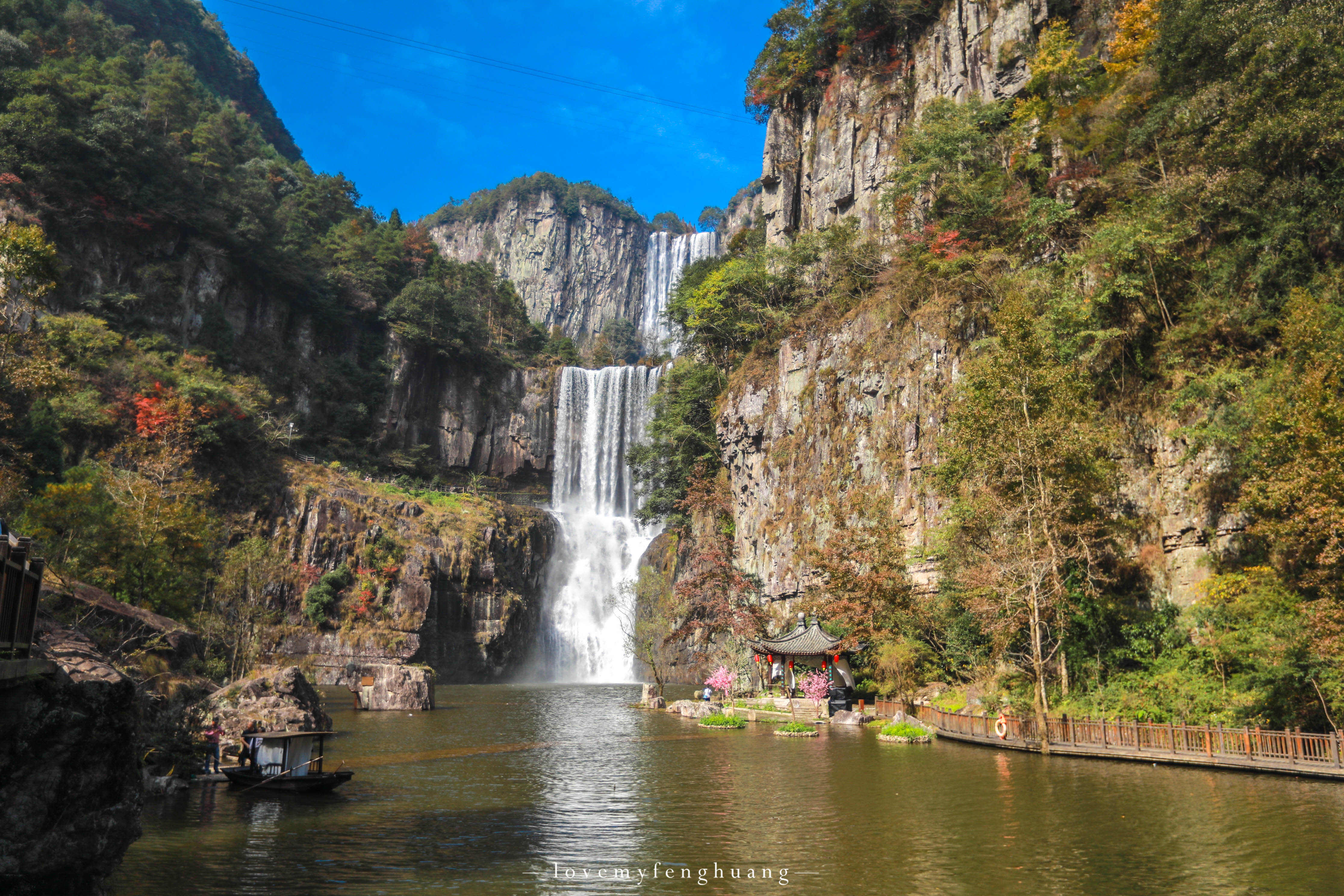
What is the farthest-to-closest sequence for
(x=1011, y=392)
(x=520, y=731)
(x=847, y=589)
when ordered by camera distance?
(x=847, y=589), (x=520, y=731), (x=1011, y=392)

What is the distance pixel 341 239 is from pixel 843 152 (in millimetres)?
43546

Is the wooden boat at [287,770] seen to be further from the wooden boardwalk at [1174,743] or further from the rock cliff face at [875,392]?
the rock cliff face at [875,392]

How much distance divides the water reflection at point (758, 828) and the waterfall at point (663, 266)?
87.5 m

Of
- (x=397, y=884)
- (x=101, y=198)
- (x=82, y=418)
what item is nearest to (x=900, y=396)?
(x=397, y=884)

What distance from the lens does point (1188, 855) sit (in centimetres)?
1070

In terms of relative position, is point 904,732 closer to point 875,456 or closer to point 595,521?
point 875,456

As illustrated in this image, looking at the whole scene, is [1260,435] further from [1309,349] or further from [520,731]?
[520,731]

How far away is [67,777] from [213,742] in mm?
12107

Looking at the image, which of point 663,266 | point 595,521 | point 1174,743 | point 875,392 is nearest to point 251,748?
point 1174,743

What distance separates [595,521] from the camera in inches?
2537

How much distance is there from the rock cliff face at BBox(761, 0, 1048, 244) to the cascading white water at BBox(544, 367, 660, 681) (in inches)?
784

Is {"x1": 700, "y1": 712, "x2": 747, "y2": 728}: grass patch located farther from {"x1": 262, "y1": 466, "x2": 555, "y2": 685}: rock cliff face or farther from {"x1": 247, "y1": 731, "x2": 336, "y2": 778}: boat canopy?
{"x1": 262, "y1": 466, "x2": 555, "y2": 685}: rock cliff face

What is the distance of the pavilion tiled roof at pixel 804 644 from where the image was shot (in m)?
31.3

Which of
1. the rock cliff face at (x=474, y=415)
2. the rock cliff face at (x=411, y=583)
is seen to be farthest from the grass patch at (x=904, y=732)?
the rock cliff face at (x=474, y=415)
